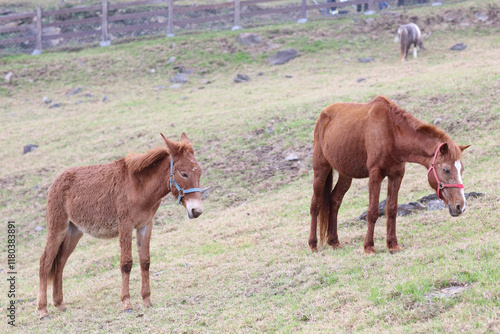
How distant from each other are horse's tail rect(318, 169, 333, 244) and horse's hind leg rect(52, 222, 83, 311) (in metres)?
3.55

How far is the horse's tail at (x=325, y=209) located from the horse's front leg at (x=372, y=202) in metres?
0.90

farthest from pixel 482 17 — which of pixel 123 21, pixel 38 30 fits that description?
pixel 38 30

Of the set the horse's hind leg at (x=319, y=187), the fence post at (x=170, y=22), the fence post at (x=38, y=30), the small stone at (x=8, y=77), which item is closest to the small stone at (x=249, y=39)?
the fence post at (x=170, y=22)

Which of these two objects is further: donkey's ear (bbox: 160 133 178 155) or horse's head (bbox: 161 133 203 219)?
donkey's ear (bbox: 160 133 178 155)

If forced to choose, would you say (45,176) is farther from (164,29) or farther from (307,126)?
(164,29)

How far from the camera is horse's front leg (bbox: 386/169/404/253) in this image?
289 inches

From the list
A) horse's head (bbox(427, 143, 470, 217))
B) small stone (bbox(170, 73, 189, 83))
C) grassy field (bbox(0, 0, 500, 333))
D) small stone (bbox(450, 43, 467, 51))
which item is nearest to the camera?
grassy field (bbox(0, 0, 500, 333))

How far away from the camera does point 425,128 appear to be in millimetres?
6961

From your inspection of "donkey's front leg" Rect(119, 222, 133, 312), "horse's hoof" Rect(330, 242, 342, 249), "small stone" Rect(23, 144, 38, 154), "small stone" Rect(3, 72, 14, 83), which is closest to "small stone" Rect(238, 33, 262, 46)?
"small stone" Rect(3, 72, 14, 83)

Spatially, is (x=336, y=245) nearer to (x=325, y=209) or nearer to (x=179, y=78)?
(x=325, y=209)

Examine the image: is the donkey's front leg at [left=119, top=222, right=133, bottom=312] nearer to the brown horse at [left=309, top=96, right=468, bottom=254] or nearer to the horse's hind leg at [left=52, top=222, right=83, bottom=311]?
the horse's hind leg at [left=52, top=222, right=83, bottom=311]

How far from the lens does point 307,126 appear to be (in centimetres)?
1476

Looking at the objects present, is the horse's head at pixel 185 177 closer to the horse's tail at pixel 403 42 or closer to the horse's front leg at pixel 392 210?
the horse's front leg at pixel 392 210

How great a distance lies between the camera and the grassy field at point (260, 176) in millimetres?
5996
